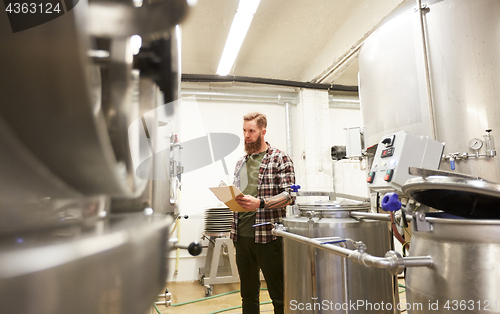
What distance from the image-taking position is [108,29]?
140 mm

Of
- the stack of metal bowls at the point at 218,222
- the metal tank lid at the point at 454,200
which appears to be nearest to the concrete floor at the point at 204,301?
the stack of metal bowls at the point at 218,222

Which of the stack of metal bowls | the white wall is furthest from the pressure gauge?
the white wall

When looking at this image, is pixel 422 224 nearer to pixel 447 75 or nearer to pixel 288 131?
pixel 447 75

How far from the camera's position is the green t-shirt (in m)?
1.49

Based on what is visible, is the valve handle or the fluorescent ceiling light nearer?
the valve handle

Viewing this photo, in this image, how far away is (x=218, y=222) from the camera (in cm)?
270

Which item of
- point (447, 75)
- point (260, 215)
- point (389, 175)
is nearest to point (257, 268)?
point (260, 215)

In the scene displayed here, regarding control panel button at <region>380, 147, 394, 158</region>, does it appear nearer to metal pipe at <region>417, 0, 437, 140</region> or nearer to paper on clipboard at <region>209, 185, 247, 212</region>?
metal pipe at <region>417, 0, 437, 140</region>

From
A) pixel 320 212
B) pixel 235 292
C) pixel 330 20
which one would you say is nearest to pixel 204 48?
pixel 330 20

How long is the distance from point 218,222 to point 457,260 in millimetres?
2375

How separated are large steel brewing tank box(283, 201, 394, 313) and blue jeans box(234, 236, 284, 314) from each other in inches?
8.1

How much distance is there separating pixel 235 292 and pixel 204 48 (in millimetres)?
2145

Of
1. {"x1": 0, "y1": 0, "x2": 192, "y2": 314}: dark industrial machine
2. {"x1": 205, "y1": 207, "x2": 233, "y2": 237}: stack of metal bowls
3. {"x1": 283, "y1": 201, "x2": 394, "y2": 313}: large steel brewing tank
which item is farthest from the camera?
{"x1": 205, "y1": 207, "x2": 233, "y2": 237}: stack of metal bowls

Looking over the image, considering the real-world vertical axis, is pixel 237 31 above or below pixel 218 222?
above
